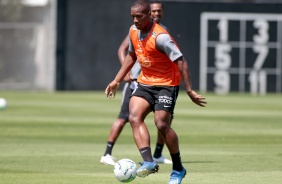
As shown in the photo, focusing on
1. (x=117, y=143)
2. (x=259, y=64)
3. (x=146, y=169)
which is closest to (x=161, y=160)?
(x=117, y=143)

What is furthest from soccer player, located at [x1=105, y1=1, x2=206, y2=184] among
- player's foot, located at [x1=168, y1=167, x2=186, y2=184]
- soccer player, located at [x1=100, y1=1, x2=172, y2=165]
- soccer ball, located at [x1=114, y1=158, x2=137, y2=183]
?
soccer player, located at [x1=100, y1=1, x2=172, y2=165]

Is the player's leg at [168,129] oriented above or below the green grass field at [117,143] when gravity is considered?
above

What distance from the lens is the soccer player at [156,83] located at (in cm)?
1019

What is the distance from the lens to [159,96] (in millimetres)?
10406

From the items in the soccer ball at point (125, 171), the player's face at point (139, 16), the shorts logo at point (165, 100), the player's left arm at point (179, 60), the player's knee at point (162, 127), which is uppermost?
the player's face at point (139, 16)

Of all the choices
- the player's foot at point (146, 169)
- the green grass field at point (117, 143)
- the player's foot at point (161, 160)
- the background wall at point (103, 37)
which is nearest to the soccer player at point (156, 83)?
the player's foot at point (146, 169)

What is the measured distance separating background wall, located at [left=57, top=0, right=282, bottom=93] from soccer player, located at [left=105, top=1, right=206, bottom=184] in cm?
2554

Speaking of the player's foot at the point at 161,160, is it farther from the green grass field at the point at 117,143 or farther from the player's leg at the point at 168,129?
the player's leg at the point at 168,129

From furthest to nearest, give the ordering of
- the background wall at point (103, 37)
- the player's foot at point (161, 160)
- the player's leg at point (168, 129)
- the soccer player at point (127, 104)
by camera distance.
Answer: the background wall at point (103, 37)
the player's foot at point (161, 160)
the soccer player at point (127, 104)
the player's leg at point (168, 129)

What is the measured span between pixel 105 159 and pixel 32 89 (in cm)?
2383

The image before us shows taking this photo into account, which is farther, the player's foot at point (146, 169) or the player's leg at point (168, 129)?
the player's leg at point (168, 129)

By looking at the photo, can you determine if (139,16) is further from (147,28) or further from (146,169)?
(146,169)

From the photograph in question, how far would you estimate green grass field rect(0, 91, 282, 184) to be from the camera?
36.9 feet

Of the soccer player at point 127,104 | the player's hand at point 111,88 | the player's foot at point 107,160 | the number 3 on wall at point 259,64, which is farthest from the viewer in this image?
the number 3 on wall at point 259,64
